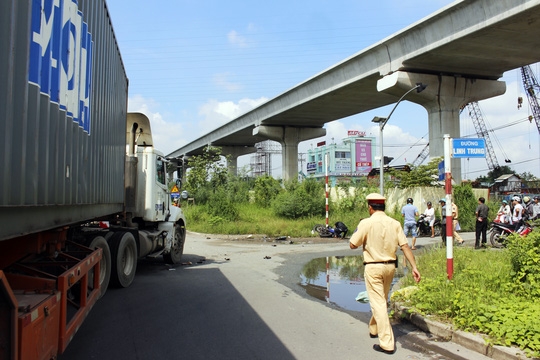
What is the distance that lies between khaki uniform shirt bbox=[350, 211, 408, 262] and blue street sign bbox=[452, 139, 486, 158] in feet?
8.48

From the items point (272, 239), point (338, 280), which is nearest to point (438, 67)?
point (272, 239)

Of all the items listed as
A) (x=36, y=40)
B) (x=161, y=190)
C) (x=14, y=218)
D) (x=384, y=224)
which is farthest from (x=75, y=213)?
(x=161, y=190)

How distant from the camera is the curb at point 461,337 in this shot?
4.45 meters

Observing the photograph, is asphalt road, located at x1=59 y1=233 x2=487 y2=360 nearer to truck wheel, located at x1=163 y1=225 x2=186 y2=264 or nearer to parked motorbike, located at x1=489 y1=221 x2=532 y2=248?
truck wheel, located at x1=163 y1=225 x2=186 y2=264

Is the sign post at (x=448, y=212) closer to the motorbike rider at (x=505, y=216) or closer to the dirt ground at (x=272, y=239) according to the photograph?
the motorbike rider at (x=505, y=216)

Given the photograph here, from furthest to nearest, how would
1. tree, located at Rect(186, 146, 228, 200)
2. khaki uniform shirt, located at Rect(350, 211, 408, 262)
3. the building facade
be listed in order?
the building facade < tree, located at Rect(186, 146, 228, 200) < khaki uniform shirt, located at Rect(350, 211, 408, 262)

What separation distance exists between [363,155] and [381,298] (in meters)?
104

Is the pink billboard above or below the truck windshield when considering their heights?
above

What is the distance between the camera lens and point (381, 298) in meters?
4.97

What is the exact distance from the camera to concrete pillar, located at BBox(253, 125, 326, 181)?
37.2 m

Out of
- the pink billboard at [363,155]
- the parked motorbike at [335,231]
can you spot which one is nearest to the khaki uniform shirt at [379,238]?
the parked motorbike at [335,231]

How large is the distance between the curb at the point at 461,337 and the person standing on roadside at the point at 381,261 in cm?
73

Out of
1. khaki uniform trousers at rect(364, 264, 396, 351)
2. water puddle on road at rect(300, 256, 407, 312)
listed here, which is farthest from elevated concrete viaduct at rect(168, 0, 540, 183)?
khaki uniform trousers at rect(364, 264, 396, 351)

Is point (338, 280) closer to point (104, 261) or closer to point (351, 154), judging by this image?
point (104, 261)
